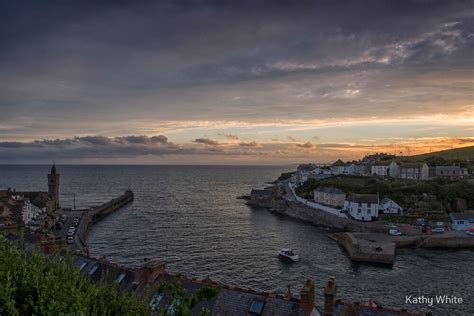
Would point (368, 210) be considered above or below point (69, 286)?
below

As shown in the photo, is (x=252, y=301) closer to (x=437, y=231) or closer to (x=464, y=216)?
(x=437, y=231)

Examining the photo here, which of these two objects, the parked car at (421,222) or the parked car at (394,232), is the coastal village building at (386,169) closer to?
the parked car at (421,222)

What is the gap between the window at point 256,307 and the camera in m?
21.8

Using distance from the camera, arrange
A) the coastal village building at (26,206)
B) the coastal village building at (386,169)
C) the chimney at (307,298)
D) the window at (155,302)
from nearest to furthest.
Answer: the window at (155,302)
the chimney at (307,298)
the coastal village building at (26,206)
the coastal village building at (386,169)

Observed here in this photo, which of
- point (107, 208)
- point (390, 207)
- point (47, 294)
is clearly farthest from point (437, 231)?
point (107, 208)

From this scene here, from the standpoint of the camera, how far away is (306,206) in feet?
324

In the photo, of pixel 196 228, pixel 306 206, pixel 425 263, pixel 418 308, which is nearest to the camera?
pixel 418 308

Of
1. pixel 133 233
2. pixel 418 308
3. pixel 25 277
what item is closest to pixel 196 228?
pixel 133 233

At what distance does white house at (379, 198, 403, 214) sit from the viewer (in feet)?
265

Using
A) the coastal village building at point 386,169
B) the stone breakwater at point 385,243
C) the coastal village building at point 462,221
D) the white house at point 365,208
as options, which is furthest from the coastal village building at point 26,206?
the coastal village building at point 386,169

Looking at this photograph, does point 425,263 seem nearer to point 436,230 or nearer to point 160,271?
point 436,230

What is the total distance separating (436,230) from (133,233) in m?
51.5

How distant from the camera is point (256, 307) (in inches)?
872

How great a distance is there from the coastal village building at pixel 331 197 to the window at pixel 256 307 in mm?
73820
